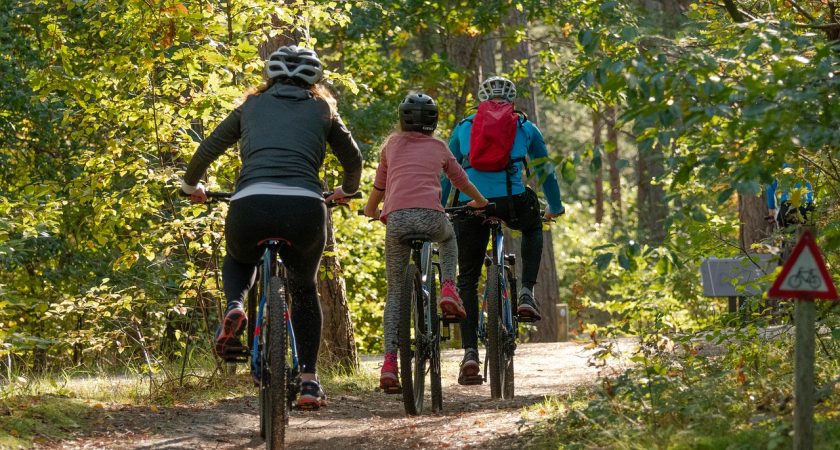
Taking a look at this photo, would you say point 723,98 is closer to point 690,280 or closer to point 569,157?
point 569,157

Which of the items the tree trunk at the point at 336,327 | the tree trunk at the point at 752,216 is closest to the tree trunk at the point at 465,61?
the tree trunk at the point at 752,216

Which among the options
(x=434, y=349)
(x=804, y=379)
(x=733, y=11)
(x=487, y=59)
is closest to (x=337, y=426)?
(x=434, y=349)

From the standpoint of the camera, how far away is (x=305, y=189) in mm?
5855

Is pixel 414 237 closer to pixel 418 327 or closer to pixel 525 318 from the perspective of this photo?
pixel 418 327

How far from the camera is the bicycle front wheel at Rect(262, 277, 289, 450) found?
559cm

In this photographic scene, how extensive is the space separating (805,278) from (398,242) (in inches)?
132

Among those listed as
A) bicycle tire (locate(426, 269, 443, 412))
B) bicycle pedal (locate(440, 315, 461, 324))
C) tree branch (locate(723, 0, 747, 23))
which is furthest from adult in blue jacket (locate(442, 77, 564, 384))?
tree branch (locate(723, 0, 747, 23))

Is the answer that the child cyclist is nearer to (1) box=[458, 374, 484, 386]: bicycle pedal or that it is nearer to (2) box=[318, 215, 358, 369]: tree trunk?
(1) box=[458, 374, 484, 386]: bicycle pedal

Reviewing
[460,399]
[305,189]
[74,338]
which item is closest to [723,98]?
[305,189]

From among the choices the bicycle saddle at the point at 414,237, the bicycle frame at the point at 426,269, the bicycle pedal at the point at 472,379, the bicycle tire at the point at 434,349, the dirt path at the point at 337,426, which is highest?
the bicycle saddle at the point at 414,237

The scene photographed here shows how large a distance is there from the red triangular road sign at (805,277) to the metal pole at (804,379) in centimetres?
7

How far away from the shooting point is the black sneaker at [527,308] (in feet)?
28.1

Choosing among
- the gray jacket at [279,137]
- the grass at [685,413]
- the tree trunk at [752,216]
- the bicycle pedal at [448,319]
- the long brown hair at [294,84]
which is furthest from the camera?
the tree trunk at [752,216]

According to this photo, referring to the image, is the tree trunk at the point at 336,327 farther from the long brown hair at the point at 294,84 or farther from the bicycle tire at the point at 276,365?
the bicycle tire at the point at 276,365
